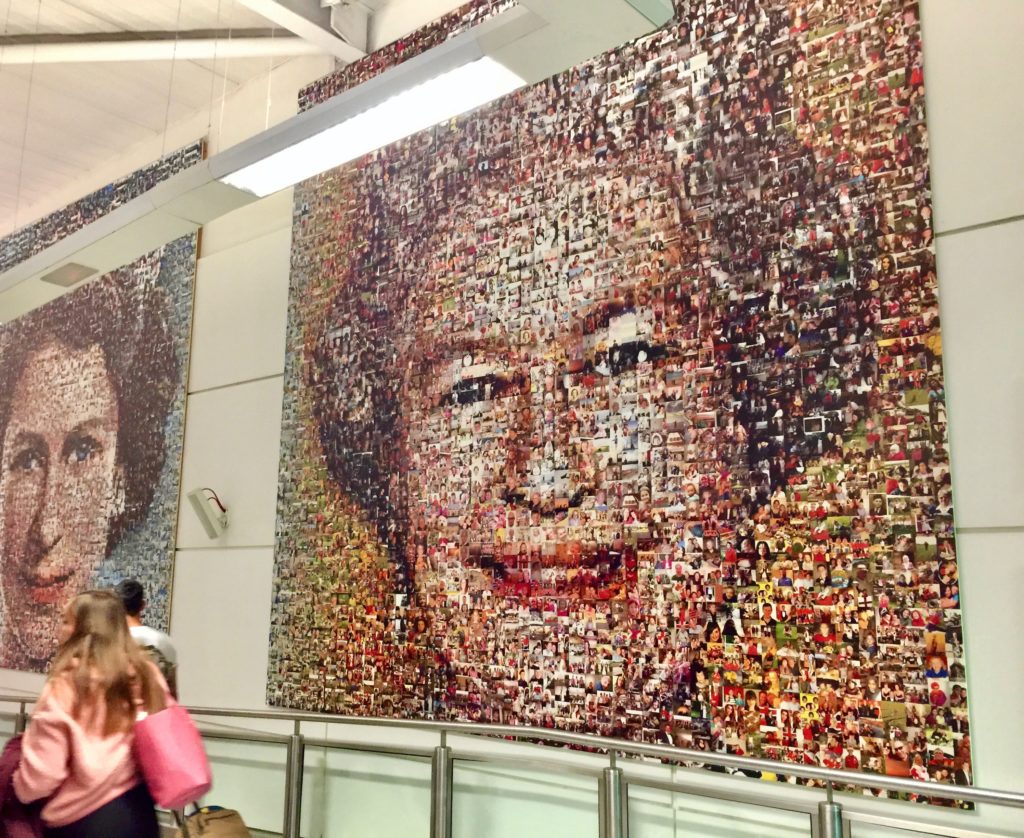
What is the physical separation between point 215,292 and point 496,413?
3.05 metres

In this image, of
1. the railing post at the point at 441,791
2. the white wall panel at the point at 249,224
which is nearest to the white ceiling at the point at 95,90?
the white wall panel at the point at 249,224

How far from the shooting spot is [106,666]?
109 inches

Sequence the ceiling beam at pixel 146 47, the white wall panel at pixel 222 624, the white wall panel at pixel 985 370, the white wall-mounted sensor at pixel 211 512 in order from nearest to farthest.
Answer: the white wall panel at pixel 985 370
the white wall panel at pixel 222 624
the white wall-mounted sensor at pixel 211 512
the ceiling beam at pixel 146 47

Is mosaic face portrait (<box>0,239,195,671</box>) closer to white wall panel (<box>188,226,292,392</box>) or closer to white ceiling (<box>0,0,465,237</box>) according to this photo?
white wall panel (<box>188,226,292,392</box>)

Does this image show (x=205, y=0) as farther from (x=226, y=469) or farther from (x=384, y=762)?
(x=384, y=762)

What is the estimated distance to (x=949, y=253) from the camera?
3.51m

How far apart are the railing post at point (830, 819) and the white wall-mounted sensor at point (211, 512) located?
4339 mm

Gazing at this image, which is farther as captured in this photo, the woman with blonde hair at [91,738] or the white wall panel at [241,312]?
the white wall panel at [241,312]

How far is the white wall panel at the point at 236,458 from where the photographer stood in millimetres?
5949

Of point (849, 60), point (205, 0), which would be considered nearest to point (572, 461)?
point (849, 60)

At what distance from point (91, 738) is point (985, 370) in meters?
3.22

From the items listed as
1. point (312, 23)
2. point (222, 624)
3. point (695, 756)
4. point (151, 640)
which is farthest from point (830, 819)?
point (312, 23)

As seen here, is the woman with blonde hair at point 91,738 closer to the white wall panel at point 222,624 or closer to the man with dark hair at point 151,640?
the man with dark hair at point 151,640

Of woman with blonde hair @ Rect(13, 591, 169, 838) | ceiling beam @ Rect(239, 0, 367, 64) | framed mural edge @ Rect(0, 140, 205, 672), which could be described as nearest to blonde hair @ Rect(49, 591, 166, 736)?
woman with blonde hair @ Rect(13, 591, 169, 838)
